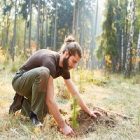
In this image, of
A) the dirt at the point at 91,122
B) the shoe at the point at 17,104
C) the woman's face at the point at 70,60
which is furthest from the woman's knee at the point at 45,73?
the shoe at the point at 17,104

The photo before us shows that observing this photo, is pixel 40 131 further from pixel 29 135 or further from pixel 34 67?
pixel 34 67

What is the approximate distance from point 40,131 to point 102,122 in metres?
0.91

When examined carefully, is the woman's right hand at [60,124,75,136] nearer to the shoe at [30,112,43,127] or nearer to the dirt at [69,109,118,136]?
the dirt at [69,109,118,136]

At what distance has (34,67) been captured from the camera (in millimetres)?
4777

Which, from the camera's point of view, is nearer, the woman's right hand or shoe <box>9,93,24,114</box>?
the woman's right hand

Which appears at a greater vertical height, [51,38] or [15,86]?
[15,86]

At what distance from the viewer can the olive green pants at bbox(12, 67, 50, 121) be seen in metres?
4.41

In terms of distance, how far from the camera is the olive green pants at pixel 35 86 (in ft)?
14.5

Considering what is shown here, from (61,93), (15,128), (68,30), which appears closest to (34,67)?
(15,128)

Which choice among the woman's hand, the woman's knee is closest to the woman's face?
the woman's knee

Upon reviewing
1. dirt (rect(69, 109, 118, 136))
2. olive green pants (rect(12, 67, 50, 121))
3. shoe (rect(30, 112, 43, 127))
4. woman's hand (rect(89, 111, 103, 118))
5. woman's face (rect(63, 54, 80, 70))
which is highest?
woman's face (rect(63, 54, 80, 70))

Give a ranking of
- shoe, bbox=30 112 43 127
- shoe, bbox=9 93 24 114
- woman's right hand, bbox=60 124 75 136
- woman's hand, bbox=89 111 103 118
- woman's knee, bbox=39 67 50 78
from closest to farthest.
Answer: woman's right hand, bbox=60 124 75 136, woman's knee, bbox=39 67 50 78, shoe, bbox=30 112 43 127, woman's hand, bbox=89 111 103 118, shoe, bbox=9 93 24 114

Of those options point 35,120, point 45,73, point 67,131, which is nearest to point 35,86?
point 45,73

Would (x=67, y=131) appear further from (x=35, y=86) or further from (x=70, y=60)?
(x=70, y=60)
